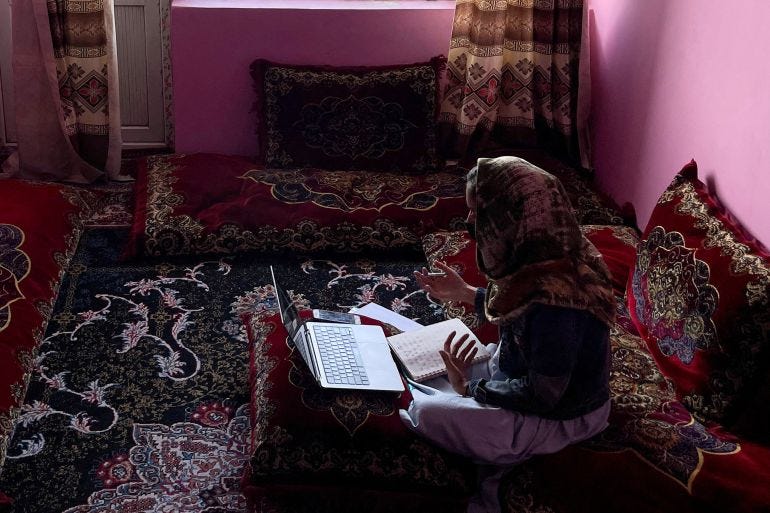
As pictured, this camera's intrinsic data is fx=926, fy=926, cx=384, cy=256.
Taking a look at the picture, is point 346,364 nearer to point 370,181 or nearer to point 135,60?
point 370,181

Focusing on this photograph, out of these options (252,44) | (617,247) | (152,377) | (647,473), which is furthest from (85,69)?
(647,473)

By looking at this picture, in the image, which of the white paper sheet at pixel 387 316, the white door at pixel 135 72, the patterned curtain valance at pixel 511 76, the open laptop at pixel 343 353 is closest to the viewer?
the open laptop at pixel 343 353

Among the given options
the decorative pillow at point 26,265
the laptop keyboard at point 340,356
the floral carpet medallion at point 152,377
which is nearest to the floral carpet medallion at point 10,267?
the decorative pillow at point 26,265

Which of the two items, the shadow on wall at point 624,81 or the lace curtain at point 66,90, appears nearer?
the shadow on wall at point 624,81

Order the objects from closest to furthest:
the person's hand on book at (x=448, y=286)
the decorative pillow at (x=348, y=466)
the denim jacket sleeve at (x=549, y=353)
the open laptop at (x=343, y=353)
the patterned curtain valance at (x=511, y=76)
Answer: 1. the denim jacket sleeve at (x=549, y=353)
2. the decorative pillow at (x=348, y=466)
3. the open laptop at (x=343, y=353)
4. the person's hand on book at (x=448, y=286)
5. the patterned curtain valance at (x=511, y=76)

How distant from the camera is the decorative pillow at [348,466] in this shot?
6.82 feet

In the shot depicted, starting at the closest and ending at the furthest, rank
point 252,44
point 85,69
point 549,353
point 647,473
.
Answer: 1. point 549,353
2. point 647,473
3. point 85,69
4. point 252,44

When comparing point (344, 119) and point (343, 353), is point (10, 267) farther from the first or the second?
point (344, 119)

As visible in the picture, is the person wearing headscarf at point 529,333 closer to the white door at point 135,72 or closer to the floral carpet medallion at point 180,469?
the floral carpet medallion at point 180,469

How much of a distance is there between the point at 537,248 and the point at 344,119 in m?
2.05

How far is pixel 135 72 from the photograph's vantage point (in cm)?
423

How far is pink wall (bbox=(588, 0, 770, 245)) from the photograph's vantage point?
2586 mm

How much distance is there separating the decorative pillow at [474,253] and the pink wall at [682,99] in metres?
0.25

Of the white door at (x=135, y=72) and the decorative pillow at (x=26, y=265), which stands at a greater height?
the white door at (x=135, y=72)
